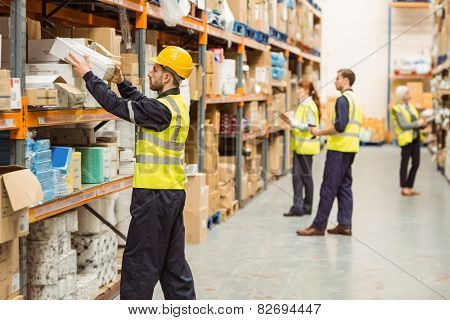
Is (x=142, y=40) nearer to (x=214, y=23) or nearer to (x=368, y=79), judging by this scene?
(x=214, y=23)

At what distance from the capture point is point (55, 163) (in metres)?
4.62

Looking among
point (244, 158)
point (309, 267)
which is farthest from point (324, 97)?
point (309, 267)

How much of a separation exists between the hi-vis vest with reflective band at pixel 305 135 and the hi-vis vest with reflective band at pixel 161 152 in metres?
4.60

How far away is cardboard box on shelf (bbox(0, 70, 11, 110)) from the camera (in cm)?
368

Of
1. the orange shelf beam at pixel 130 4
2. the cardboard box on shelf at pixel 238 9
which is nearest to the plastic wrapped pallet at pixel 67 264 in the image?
the orange shelf beam at pixel 130 4

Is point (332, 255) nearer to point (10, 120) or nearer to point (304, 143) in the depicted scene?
point (304, 143)

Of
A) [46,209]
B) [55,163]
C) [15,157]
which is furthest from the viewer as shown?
[55,163]

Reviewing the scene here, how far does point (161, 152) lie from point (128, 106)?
35cm

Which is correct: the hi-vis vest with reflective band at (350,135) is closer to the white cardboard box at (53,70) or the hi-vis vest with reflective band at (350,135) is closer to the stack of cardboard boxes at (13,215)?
the white cardboard box at (53,70)

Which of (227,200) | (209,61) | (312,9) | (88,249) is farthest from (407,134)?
(88,249)

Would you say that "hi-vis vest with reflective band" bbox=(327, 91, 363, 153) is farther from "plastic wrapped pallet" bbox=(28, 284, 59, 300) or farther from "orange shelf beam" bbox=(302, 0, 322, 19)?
"orange shelf beam" bbox=(302, 0, 322, 19)

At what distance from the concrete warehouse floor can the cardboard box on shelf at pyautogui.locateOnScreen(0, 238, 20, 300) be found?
1516 mm
